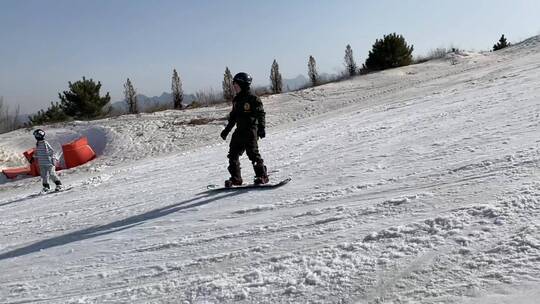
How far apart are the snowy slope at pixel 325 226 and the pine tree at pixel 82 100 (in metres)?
17.3

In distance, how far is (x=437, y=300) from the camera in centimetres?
316

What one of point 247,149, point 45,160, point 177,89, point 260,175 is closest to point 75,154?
point 45,160

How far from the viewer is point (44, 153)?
10508mm

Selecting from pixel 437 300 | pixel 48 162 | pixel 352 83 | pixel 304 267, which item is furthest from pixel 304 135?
pixel 352 83

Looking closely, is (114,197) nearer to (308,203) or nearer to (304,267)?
(308,203)

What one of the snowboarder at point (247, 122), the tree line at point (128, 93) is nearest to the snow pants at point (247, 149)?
the snowboarder at point (247, 122)

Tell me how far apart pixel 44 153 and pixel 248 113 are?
617 centimetres

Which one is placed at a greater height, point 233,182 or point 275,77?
point 275,77

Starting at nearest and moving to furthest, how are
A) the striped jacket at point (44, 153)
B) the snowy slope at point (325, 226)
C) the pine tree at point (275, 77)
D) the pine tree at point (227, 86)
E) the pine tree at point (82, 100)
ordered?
the snowy slope at point (325, 226)
the striped jacket at point (44, 153)
the pine tree at point (82, 100)
the pine tree at point (227, 86)
the pine tree at point (275, 77)

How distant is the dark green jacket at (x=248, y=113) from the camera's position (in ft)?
22.6

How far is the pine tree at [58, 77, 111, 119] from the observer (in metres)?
26.3

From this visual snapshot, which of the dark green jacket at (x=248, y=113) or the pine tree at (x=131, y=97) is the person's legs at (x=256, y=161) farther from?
the pine tree at (x=131, y=97)

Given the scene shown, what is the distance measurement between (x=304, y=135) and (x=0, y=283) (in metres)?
8.63

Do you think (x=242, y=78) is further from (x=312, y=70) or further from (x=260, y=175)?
(x=312, y=70)
